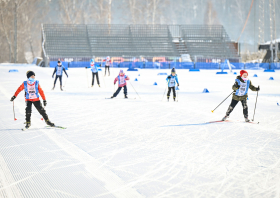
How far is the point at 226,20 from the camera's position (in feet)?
424

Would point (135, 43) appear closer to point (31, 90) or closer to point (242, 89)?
point (242, 89)

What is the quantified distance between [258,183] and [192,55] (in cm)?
3871

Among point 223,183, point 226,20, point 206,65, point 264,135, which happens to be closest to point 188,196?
point 223,183

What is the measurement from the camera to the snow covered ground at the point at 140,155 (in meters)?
4.51

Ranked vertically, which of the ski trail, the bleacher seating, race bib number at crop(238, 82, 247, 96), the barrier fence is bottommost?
the ski trail

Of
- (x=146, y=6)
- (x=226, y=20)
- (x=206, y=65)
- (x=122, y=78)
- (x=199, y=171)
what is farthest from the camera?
(x=226, y=20)

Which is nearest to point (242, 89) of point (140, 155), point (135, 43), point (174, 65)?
point (140, 155)

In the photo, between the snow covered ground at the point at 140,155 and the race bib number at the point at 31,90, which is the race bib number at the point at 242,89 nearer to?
the snow covered ground at the point at 140,155

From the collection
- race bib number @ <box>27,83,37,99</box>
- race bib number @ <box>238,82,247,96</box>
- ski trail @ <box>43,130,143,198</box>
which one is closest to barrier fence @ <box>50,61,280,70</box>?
race bib number @ <box>238,82,247,96</box>

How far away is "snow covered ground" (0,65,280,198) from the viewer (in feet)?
14.8

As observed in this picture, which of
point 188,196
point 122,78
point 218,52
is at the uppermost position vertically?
point 218,52

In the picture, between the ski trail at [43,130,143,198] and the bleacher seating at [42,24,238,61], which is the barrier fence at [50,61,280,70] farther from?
the ski trail at [43,130,143,198]

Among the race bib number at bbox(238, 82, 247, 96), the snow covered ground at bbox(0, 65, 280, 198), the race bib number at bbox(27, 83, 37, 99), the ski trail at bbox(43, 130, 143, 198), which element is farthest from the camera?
the race bib number at bbox(238, 82, 247, 96)

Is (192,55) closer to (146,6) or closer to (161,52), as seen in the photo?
(161,52)
